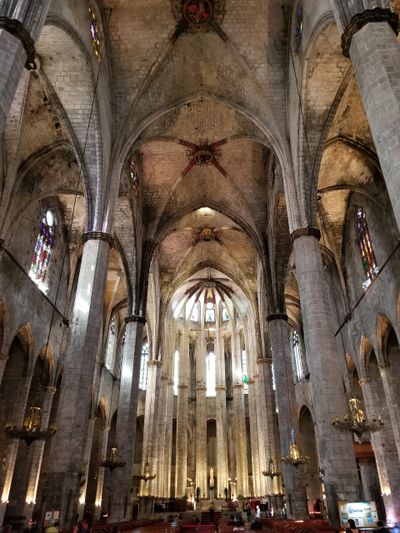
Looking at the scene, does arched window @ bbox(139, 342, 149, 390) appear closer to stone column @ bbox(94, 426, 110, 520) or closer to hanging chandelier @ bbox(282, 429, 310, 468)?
stone column @ bbox(94, 426, 110, 520)

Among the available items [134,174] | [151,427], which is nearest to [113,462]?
[151,427]

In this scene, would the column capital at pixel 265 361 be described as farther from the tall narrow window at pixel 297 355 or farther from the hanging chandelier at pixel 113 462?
the hanging chandelier at pixel 113 462

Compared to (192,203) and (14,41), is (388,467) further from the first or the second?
(14,41)

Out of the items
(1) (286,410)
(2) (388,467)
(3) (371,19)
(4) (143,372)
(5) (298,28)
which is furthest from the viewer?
(4) (143,372)

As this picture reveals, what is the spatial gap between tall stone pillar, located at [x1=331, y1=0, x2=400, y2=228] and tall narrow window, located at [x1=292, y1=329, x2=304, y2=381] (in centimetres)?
2449

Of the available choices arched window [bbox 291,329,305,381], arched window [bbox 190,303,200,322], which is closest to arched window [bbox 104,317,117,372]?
arched window [bbox 190,303,200,322]

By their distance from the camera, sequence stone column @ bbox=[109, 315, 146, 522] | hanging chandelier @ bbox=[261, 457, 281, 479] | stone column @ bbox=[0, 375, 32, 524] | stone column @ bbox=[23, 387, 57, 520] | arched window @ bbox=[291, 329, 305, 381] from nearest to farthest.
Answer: stone column @ bbox=[0, 375, 32, 524] → stone column @ bbox=[109, 315, 146, 522] → stone column @ bbox=[23, 387, 57, 520] → hanging chandelier @ bbox=[261, 457, 281, 479] → arched window @ bbox=[291, 329, 305, 381]

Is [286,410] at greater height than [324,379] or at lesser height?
greater

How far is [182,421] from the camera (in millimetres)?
34250

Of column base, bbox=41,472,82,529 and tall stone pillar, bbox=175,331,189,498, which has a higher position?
tall stone pillar, bbox=175,331,189,498

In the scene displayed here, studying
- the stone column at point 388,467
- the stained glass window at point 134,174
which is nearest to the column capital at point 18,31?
the stained glass window at point 134,174

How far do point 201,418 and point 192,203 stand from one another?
63.1ft

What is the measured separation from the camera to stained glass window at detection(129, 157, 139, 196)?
20.8m

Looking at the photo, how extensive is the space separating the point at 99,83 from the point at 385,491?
19.0 metres
